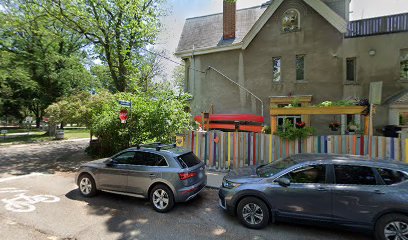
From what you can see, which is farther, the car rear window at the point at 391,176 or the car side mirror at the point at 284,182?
the car side mirror at the point at 284,182

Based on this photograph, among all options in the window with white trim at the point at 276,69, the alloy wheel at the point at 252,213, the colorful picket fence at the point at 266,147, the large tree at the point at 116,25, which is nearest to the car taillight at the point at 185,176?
the alloy wheel at the point at 252,213

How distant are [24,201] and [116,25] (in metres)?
11.7

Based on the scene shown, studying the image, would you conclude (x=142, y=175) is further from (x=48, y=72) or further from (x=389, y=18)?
(x=48, y=72)

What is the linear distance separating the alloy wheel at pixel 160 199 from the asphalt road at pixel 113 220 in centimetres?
23

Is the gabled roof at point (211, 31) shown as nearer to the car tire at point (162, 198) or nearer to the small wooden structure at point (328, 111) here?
the small wooden structure at point (328, 111)

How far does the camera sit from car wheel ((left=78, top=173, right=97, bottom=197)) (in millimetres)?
6742

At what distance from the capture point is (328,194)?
453cm

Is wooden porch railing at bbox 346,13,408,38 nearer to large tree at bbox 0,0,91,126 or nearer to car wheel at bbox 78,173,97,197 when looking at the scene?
car wheel at bbox 78,173,97,197

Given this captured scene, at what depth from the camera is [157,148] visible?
6.33 metres

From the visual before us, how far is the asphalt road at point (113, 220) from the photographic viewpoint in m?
4.65

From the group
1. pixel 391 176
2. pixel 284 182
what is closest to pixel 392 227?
pixel 391 176


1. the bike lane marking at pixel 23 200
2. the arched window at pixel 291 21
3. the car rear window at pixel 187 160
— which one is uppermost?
the arched window at pixel 291 21

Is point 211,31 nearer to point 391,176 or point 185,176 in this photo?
point 185,176

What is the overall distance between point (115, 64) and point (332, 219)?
52.0 feet
